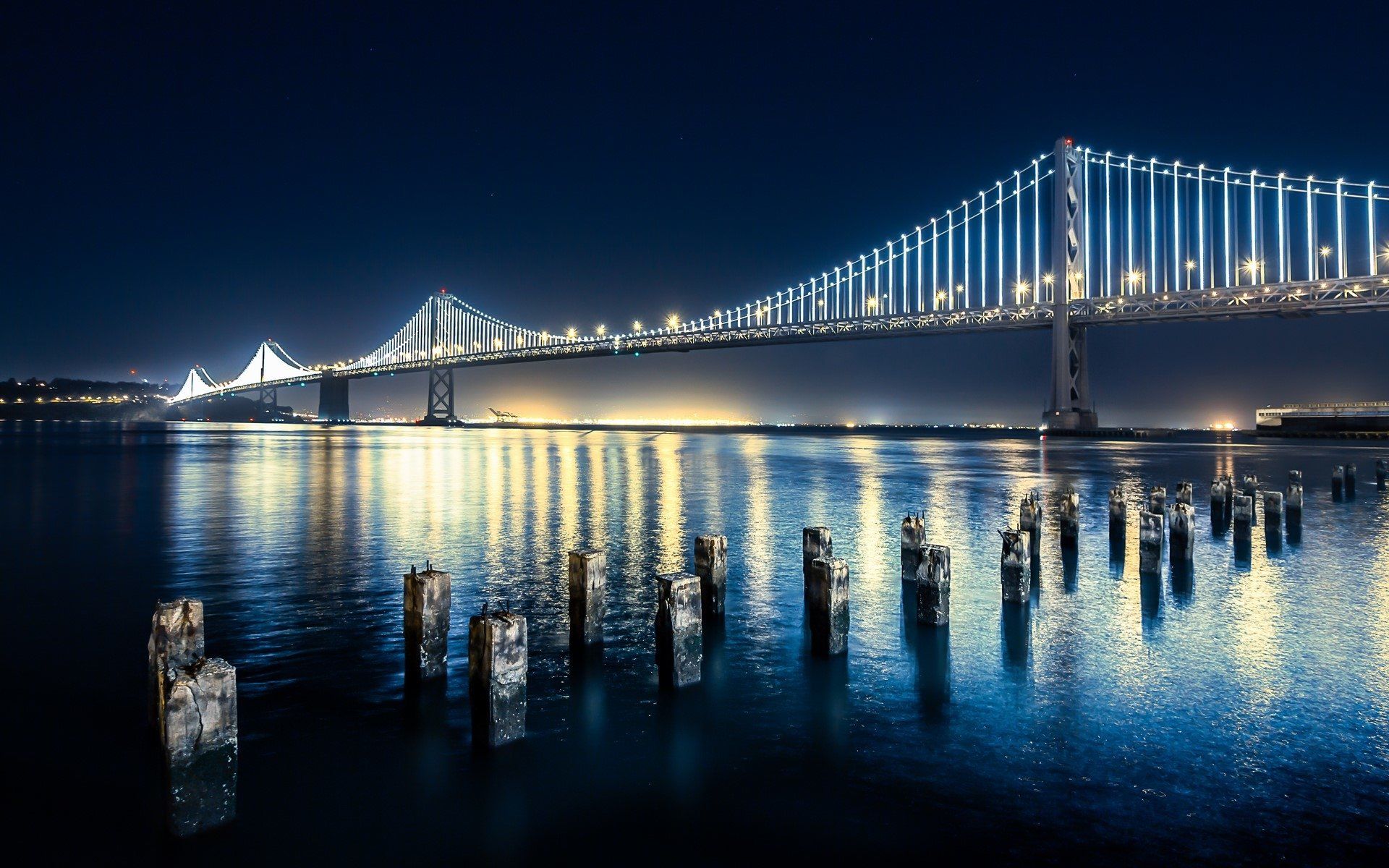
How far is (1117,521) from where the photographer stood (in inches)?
424

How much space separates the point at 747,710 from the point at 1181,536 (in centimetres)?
694

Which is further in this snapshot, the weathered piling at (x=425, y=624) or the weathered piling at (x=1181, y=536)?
the weathered piling at (x=1181, y=536)

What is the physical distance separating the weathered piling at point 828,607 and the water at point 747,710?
17 centimetres

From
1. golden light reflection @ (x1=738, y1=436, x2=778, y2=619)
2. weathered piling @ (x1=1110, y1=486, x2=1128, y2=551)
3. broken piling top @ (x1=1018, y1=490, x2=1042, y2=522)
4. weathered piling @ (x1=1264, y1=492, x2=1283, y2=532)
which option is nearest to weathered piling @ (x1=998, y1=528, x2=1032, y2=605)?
golden light reflection @ (x1=738, y1=436, x2=778, y2=619)

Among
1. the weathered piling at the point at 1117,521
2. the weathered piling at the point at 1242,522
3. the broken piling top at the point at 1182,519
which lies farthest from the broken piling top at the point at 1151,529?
the weathered piling at the point at 1242,522

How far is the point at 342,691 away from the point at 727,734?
240cm

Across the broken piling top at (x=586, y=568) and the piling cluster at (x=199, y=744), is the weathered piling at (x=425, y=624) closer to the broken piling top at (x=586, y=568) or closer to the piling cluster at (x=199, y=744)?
the broken piling top at (x=586, y=568)

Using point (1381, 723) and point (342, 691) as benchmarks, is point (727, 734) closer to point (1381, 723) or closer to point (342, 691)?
point (342, 691)

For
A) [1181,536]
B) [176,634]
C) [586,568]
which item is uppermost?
[586,568]

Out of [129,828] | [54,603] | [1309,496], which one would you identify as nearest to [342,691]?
[129,828]

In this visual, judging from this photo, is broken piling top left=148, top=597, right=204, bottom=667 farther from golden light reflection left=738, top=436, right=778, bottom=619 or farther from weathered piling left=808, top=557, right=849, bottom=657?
golden light reflection left=738, top=436, right=778, bottom=619

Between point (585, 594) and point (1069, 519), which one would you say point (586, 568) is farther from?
point (1069, 519)

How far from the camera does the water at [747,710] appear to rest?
3.51m

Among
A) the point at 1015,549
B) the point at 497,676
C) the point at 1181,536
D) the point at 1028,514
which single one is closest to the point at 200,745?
the point at 497,676
